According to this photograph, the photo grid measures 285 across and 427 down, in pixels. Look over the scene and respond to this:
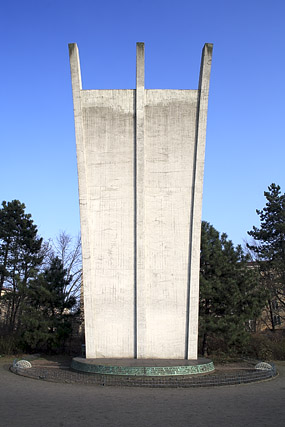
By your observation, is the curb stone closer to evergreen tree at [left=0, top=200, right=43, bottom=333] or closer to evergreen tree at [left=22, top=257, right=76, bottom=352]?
evergreen tree at [left=22, top=257, right=76, bottom=352]

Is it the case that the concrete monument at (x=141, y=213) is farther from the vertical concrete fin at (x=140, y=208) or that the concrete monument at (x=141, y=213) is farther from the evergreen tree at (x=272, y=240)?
the evergreen tree at (x=272, y=240)

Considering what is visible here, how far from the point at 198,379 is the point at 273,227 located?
815 inches

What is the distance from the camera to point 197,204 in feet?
45.1

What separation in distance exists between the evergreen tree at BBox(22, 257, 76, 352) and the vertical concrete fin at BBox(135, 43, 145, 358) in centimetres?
630

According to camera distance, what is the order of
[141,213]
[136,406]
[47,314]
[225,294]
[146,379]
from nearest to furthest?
[136,406]
[146,379]
[141,213]
[225,294]
[47,314]

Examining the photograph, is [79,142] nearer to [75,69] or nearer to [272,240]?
[75,69]

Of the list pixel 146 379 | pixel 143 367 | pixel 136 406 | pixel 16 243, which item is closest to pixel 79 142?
pixel 143 367

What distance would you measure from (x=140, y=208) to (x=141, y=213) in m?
0.18

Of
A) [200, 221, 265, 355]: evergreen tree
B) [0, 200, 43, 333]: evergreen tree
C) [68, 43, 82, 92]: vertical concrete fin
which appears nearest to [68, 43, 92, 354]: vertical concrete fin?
[68, 43, 82, 92]: vertical concrete fin

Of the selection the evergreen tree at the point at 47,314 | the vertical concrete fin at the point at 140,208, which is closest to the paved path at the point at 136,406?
the vertical concrete fin at the point at 140,208

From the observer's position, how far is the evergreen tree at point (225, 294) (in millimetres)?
16531

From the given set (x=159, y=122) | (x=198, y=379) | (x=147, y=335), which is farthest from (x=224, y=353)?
(x=159, y=122)

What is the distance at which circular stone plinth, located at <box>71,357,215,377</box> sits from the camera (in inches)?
448

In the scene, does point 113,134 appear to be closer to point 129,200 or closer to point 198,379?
point 129,200
